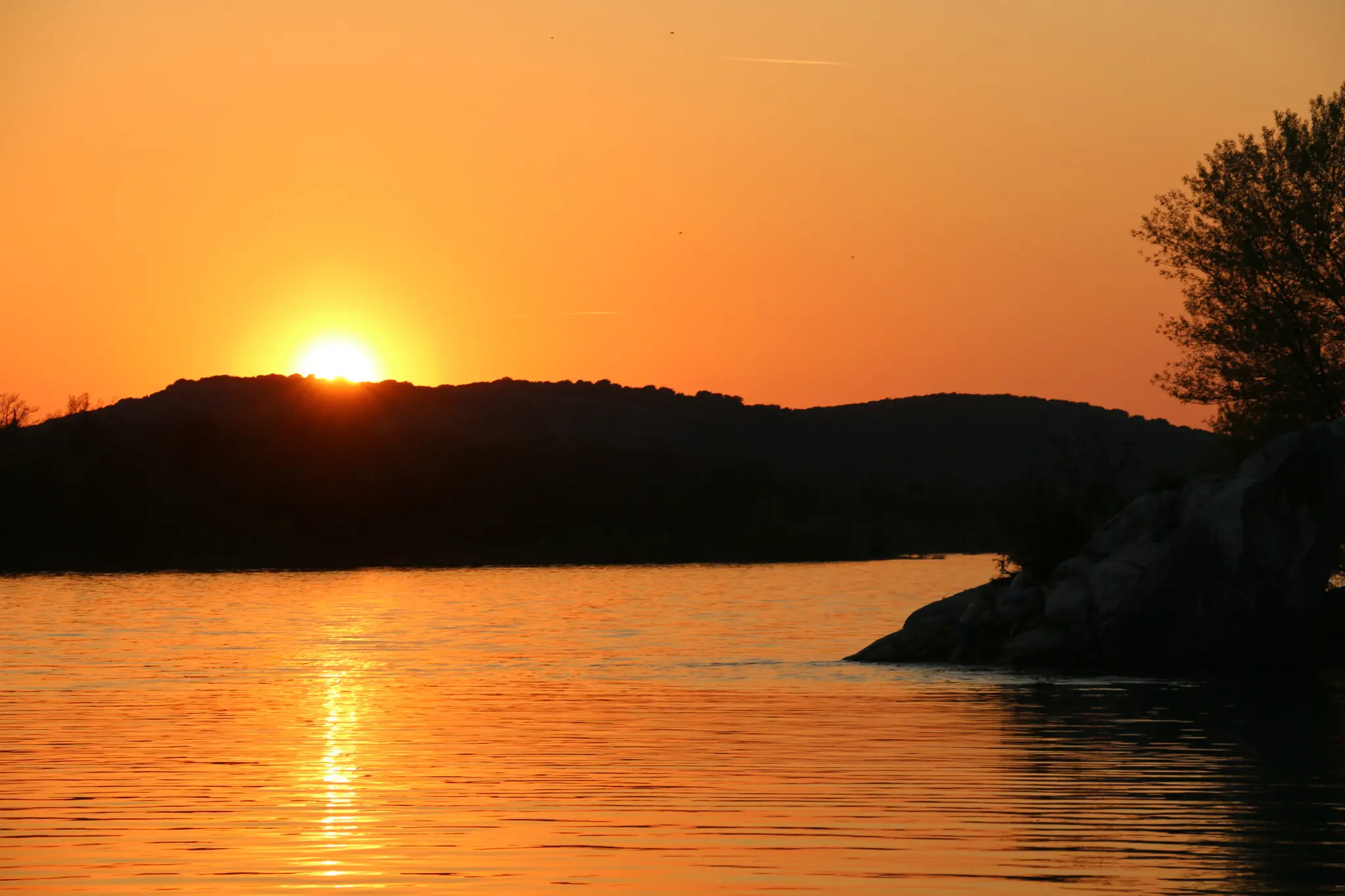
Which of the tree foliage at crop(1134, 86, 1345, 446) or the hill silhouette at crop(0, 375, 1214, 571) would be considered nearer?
the tree foliage at crop(1134, 86, 1345, 446)

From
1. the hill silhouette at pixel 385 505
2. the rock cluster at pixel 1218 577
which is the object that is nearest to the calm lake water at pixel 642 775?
the rock cluster at pixel 1218 577

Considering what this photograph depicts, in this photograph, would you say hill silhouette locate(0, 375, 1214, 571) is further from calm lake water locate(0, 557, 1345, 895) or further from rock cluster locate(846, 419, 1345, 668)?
calm lake water locate(0, 557, 1345, 895)

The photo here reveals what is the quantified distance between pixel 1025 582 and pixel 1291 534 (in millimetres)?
6371

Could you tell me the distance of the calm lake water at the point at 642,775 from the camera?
45.3 feet

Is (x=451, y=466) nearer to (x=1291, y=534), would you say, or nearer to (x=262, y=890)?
(x=1291, y=534)

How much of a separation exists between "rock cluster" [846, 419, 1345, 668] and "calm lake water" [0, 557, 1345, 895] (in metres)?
2.86

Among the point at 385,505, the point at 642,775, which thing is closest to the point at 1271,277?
the point at 642,775

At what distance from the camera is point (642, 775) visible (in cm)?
1992

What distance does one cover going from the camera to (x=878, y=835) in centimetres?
1527

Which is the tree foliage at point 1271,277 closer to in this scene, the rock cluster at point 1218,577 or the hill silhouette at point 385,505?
the rock cluster at point 1218,577

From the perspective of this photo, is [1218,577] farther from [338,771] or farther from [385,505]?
[385,505]

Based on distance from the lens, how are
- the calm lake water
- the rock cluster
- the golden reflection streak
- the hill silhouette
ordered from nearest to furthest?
the calm lake water < the golden reflection streak < the rock cluster < the hill silhouette

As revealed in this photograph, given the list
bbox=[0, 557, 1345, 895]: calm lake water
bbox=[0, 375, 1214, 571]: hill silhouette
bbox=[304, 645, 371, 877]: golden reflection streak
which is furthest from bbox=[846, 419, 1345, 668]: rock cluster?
bbox=[0, 375, 1214, 571]: hill silhouette

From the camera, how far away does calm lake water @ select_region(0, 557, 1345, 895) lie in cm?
1381
